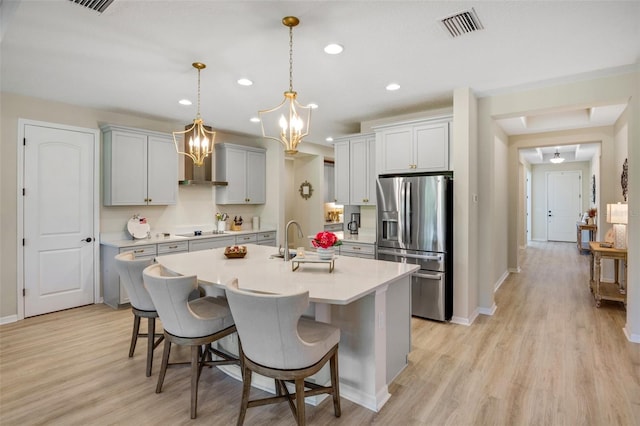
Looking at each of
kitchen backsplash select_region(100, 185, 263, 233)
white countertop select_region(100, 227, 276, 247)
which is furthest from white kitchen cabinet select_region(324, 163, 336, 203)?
white countertop select_region(100, 227, 276, 247)

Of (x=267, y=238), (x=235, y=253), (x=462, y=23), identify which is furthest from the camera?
(x=267, y=238)

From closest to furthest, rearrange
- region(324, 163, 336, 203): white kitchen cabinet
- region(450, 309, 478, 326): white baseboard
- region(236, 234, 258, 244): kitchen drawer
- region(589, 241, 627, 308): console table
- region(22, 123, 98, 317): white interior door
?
region(450, 309, 478, 326): white baseboard → region(22, 123, 98, 317): white interior door → region(589, 241, 627, 308): console table → region(236, 234, 258, 244): kitchen drawer → region(324, 163, 336, 203): white kitchen cabinet

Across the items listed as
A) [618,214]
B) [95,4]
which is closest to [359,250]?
[618,214]

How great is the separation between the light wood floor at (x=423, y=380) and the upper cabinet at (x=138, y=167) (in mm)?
1609

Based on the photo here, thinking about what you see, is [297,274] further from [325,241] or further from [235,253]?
[235,253]

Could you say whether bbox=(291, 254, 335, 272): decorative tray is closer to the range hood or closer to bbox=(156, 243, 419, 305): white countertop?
bbox=(156, 243, 419, 305): white countertop

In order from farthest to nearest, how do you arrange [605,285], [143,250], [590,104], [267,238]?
[267,238] → [605,285] → [143,250] → [590,104]

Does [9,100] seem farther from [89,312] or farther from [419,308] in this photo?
[419,308]

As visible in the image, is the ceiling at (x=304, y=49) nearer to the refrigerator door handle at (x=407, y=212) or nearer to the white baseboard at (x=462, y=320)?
the refrigerator door handle at (x=407, y=212)

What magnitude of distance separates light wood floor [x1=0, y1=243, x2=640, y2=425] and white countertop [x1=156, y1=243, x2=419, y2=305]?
83 centimetres

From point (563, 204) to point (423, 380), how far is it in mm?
10643

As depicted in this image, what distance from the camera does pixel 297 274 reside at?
249 cm

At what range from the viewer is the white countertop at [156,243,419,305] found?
2.04 m

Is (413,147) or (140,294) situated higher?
(413,147)
